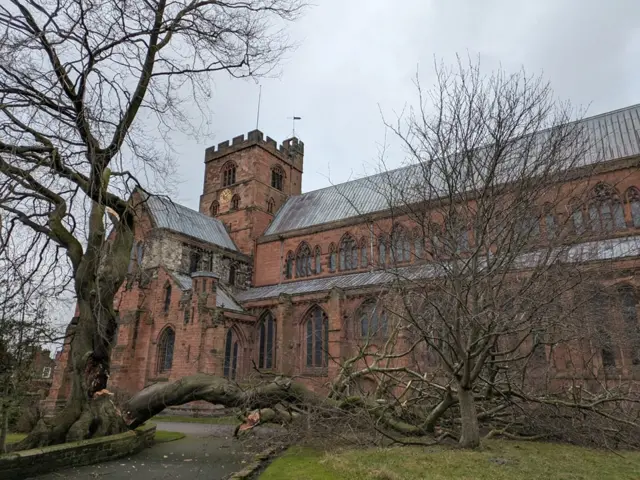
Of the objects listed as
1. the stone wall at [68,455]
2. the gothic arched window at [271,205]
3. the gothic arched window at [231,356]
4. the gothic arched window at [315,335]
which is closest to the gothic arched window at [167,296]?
the gothic arched window at [231,356]

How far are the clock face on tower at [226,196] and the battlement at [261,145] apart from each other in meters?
3.53

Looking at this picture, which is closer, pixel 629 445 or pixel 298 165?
pixel 629 445

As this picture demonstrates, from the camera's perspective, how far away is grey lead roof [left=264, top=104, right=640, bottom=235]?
68.7 ft

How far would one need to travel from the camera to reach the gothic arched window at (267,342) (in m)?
25.5

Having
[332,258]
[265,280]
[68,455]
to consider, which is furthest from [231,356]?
[68,455]

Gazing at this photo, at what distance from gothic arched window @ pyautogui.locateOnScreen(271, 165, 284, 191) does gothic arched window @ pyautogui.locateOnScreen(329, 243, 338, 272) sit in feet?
36.1

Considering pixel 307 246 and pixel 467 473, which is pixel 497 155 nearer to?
pixel 467 473

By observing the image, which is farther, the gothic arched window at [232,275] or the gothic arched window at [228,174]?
the gothic arched window at [228,174]

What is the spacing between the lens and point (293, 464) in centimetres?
855

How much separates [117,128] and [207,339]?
15.3m

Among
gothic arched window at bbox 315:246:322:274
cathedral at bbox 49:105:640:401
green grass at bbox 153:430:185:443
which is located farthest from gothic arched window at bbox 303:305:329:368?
green grass at bbox 153:430:185:443

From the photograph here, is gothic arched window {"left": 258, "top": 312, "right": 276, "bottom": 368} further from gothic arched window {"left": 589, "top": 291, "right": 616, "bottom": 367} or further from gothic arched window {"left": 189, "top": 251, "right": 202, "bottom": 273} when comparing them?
gothic arched window {"left": 589, "top": 291, "right": 616, "bottom": 367}

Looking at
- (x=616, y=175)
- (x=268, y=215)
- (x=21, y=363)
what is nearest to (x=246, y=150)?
(x=268, y=215)

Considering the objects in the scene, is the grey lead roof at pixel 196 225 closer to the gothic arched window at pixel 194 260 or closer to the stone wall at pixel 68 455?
the gothic arched window at pixel 194 260
